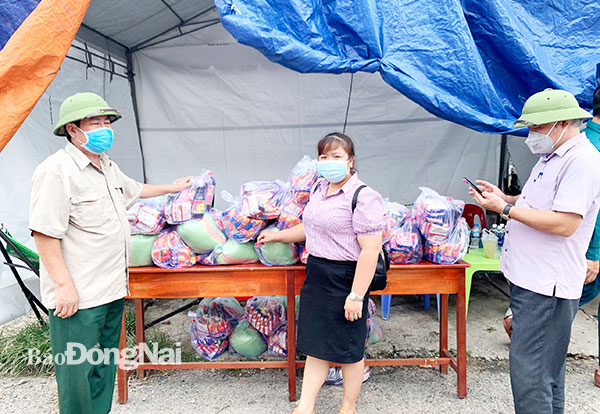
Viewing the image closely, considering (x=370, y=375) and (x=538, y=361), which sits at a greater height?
(x=538, y=361)

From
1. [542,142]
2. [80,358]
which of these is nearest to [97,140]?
[80,358]

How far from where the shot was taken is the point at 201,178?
2.34 metres

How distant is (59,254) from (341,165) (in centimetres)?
130

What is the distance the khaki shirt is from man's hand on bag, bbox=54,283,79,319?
0.04 meters

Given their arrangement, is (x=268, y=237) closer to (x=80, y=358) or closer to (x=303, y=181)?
(x=303, y=181)

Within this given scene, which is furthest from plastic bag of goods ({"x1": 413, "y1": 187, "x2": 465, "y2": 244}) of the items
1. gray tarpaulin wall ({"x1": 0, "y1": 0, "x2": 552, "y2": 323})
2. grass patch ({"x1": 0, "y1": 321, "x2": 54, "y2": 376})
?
grass patch ({"x1": 0, "y1": 321, "x2": 54, "y2": 376})

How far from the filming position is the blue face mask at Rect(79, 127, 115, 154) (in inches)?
64.9

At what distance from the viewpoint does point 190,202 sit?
89.7 inches

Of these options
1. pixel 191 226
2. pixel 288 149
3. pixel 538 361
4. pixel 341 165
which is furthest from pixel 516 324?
pixel 288 149

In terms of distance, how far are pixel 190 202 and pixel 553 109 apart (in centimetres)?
192

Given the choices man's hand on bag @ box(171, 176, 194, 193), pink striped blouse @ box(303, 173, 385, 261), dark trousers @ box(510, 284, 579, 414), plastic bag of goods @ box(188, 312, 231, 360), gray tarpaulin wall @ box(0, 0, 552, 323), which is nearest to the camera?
dark trousers @ box(510, 284, 579, 414)

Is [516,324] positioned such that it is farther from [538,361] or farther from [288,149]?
[288,149]

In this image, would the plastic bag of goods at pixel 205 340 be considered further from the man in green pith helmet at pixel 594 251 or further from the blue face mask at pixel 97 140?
the man in green pith helmet at pixel 594 251

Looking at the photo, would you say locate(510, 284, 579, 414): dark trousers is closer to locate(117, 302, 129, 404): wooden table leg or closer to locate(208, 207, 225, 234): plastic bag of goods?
locate(208, 207, 225, 234): plastic bag of goods
